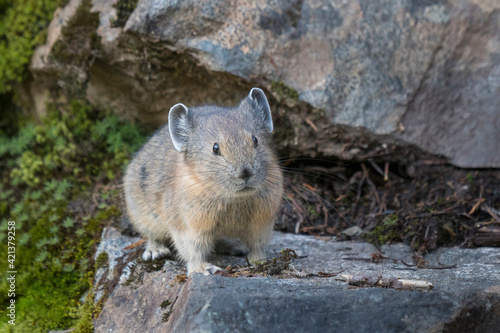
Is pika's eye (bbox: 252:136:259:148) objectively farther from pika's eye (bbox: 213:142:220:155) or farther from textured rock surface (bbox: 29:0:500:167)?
textured rock surface (bbox: 29:0:500:167)

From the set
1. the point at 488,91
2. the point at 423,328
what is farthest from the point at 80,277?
the point at 488,91

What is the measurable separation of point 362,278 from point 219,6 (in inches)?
205

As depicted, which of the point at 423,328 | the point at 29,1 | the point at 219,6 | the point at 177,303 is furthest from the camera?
the point at 29,1

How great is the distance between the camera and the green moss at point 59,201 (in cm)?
732

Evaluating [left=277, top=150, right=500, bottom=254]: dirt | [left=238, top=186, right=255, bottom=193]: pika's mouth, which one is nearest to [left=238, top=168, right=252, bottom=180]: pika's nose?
[left=238, top=186, right=255, bottom=193]: pika's mouth

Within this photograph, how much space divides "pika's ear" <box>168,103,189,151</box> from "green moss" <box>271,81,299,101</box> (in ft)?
8.43

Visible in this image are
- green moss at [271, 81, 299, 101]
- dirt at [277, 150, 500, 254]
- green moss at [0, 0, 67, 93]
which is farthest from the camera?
green moss at [0, 0, 67, 93]

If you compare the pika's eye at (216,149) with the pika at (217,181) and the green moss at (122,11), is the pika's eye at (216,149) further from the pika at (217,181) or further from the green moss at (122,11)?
the green moss at (122,11)

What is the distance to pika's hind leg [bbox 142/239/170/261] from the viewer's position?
23.4 ft

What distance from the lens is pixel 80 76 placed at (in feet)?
31.4

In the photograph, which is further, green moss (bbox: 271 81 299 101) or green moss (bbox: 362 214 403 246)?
green moss (bbox: 271 81 299 101)

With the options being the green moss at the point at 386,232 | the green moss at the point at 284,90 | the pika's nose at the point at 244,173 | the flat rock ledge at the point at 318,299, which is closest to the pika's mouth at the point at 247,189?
the pika's nose at the point at 244,173

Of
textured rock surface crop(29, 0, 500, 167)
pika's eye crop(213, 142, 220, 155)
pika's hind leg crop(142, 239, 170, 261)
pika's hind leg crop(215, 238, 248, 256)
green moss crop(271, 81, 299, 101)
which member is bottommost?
pika's hind leg crop(142, 239, 170, 261)

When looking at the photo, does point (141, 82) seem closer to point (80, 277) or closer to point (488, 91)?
point (80, 277)
